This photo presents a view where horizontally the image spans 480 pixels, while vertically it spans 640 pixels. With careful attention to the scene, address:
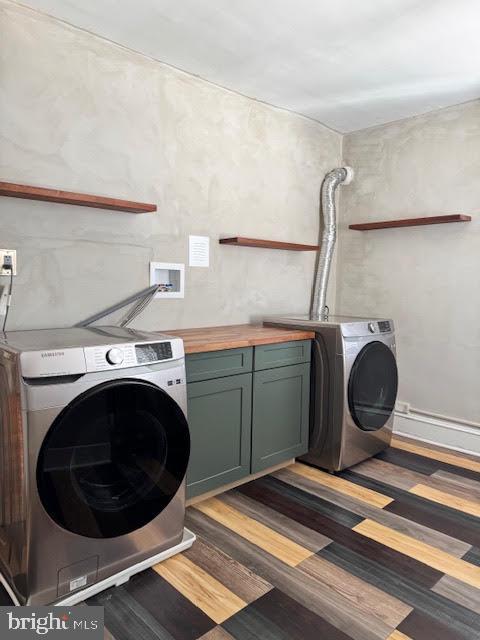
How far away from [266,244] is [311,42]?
3.82 feet

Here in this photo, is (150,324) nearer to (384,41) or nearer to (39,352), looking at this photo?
(39,352)

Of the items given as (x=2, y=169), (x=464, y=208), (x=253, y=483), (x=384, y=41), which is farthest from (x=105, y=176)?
(x=464, y=208)

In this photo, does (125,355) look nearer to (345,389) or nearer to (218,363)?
(218,363)

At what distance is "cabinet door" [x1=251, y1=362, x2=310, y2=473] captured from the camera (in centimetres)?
252

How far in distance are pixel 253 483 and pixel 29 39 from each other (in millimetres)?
2453

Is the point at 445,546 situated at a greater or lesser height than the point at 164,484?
lesser

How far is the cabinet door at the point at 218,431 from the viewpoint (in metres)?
2.20

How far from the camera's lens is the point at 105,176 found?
2.40 m

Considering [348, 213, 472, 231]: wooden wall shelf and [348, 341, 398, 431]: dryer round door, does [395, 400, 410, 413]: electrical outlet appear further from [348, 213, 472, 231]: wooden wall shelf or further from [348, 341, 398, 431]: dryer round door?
[348, 213, 472, 231]: wooden wall shelf

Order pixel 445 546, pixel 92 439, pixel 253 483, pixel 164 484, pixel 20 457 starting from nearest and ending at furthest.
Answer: pixel 20 457
pixel 92 439
pixel 164 484
pixel 445 546
pixel 253 483

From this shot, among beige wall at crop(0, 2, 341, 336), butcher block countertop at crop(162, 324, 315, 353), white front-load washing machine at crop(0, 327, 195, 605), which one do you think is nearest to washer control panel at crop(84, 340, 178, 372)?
white front-load washing machine at crop(0, 327, 195, 605)

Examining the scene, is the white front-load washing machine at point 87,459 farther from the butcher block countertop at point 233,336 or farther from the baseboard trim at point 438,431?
the baseboard trim at point 438,431

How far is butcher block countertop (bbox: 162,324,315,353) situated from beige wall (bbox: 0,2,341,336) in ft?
0.51

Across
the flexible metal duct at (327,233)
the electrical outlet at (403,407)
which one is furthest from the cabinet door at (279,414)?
the electrical outlet at (403,407)
